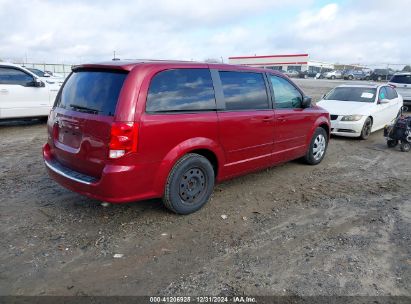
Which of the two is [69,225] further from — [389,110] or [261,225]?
[389,110]

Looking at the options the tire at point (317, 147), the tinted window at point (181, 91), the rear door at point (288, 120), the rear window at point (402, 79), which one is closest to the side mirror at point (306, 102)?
the rear door at point (288, 120)

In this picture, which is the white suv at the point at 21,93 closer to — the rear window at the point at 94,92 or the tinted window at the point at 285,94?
the rear window at the point at 94,92

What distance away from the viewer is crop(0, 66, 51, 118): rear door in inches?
359

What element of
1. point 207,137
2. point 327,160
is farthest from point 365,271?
point 327,160

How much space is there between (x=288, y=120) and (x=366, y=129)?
486cm

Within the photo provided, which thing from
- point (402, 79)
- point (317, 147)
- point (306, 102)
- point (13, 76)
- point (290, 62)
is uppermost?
point (290, 62)

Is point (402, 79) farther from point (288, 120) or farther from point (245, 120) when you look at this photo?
point (245, 120)

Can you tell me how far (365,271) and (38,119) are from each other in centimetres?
1032

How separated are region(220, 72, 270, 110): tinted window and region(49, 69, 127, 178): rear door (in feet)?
4.75

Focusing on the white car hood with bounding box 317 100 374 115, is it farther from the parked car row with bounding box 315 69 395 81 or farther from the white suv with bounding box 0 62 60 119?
the parked car row with bounding box 315 69 395 81

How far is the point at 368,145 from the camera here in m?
8.75

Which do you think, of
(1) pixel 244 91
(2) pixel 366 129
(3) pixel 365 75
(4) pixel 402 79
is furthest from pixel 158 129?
(3) pixel 365 75

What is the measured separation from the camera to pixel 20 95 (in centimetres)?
940

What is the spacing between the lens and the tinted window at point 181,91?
12.3 ft
